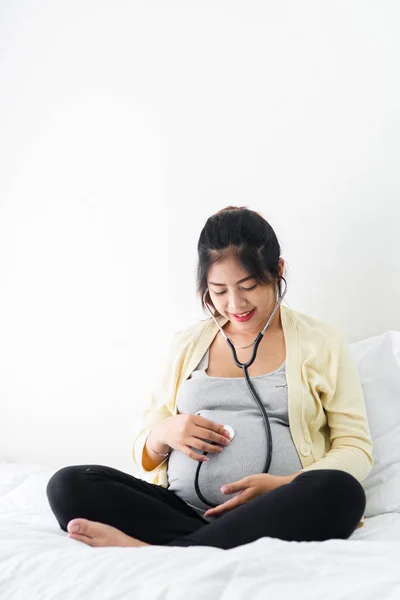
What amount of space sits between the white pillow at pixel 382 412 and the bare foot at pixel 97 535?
21.2 inches

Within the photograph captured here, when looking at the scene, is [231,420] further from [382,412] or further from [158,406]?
[382,412]

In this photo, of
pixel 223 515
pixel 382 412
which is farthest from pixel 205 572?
pixel 382 412

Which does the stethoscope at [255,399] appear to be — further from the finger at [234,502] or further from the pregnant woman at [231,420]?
the finger at [234,502]

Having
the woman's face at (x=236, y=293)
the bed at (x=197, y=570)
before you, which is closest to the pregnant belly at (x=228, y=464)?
the woman's face at (x=236, y=293)

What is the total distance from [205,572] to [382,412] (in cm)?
83

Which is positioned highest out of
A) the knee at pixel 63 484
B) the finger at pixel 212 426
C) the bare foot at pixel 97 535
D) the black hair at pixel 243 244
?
the black hair at pixel 243 244

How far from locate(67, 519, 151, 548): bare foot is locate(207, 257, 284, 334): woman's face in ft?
1.75

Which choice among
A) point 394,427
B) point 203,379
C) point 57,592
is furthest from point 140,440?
point 57,592

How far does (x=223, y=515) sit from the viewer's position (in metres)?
1.18

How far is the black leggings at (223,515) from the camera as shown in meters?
1.11

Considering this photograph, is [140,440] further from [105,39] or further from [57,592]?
[105,39]

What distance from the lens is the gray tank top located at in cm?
139

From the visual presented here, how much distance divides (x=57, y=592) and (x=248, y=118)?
1362mm

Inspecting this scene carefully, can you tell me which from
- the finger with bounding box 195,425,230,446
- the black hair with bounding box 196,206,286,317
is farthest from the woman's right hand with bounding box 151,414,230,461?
the black hair with bounding box 196,206,286,317
